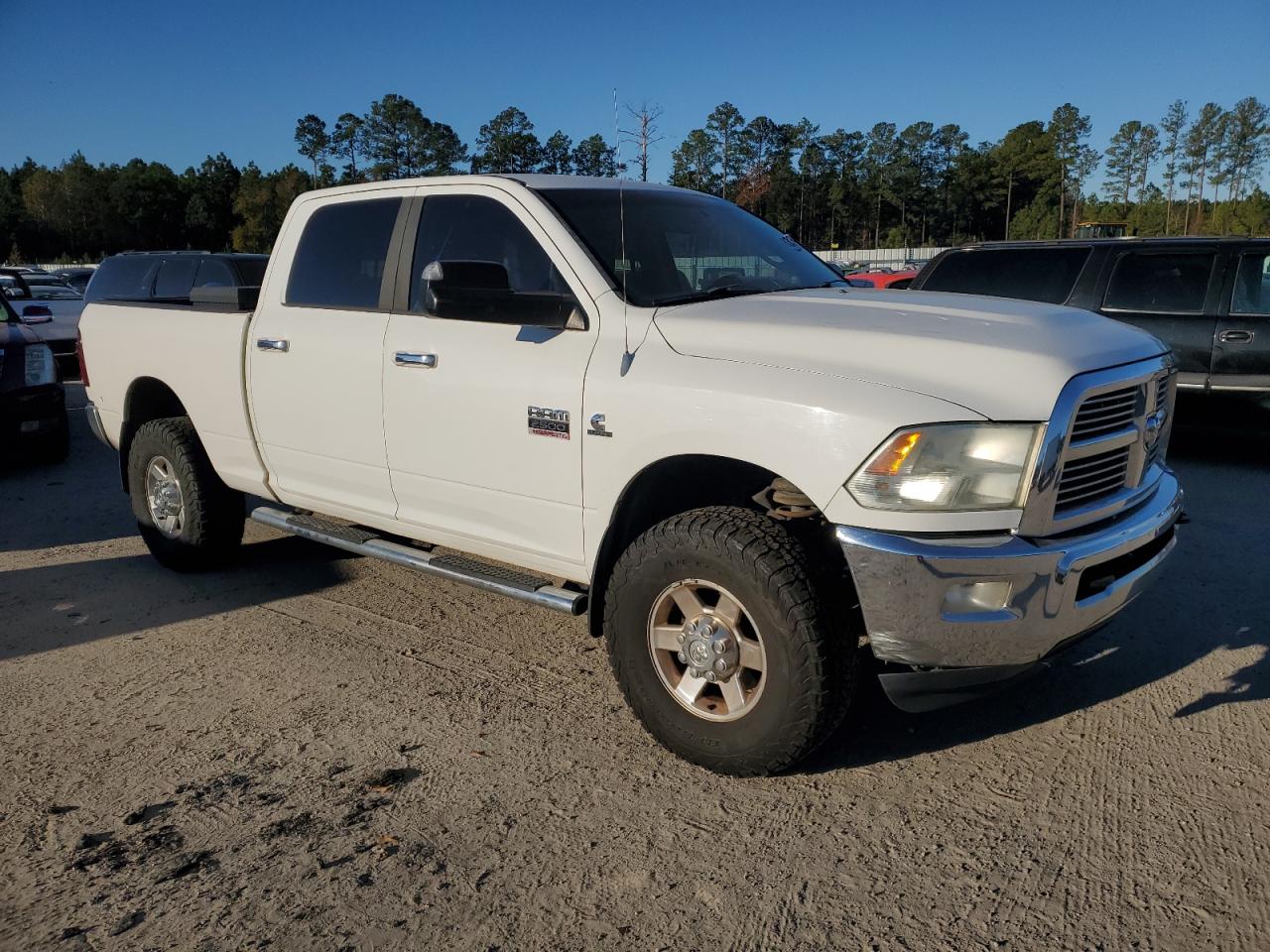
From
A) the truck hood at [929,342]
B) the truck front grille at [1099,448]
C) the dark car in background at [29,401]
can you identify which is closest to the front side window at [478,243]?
the truck hood at [929,342]

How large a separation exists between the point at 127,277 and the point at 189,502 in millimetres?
8465

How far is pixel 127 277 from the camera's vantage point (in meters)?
12.4

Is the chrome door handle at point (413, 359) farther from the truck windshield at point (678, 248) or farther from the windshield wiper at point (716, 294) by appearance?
the windshield wiper at point (716, 294)

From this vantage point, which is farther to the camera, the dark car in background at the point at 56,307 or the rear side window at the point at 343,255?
the dark car in background at the point at 56,307

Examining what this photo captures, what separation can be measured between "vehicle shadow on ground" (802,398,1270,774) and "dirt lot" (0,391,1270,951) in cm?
2

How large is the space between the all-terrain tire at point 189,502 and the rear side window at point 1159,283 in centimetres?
685

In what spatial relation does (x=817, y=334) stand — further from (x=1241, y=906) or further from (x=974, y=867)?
(x=1241, y=906)

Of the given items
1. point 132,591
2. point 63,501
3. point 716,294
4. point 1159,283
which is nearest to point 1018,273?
point 1159,283

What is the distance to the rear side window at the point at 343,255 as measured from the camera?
14.7 feet

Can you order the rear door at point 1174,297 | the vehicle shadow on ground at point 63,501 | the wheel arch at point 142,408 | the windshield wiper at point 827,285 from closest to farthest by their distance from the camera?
the windshield wiper at point 827,285 → the wheel arch at point 142,408 → the vehicle shadow on ground at point 63,501 → the rear door at point 1174,297

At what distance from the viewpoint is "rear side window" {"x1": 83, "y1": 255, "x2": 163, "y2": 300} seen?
1216cm

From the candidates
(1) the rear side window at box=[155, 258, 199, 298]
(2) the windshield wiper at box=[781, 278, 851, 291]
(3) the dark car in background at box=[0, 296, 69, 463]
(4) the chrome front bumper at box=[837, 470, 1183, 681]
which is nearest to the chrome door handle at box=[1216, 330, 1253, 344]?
(2) the windshield wiper at box=[781, 278, 851, 291]

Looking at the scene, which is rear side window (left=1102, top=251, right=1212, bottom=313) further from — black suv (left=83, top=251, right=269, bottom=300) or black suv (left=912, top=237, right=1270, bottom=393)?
black suv (left=83, top=251, right=269, bottom=300)

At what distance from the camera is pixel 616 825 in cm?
303
